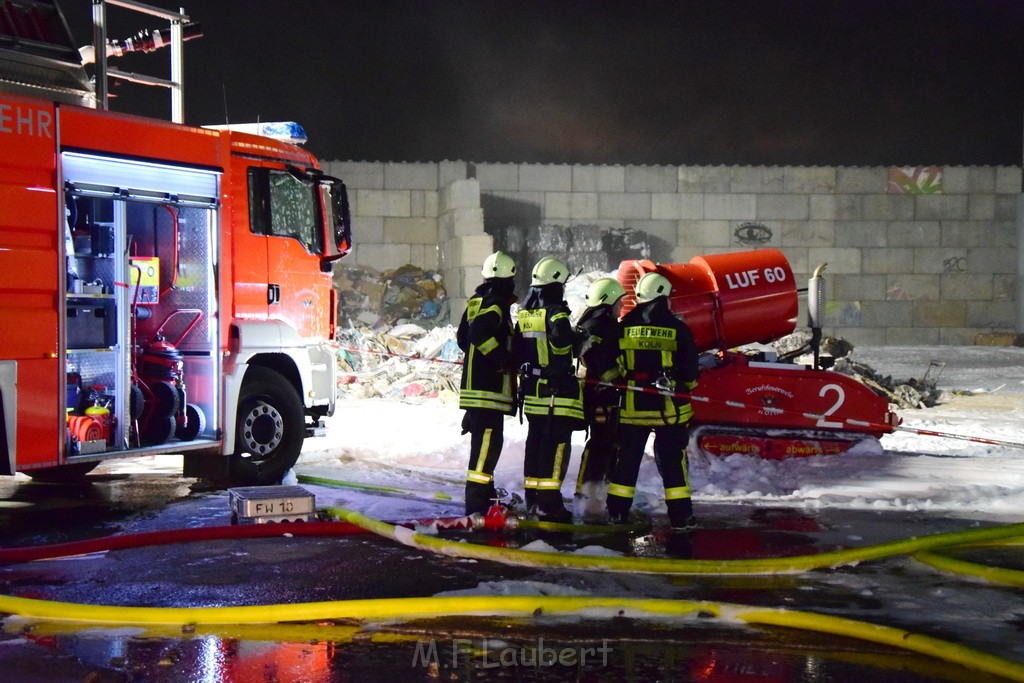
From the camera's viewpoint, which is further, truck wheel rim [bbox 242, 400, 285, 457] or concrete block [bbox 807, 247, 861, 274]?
concrete block [bbox 807, 247, 861, 274]

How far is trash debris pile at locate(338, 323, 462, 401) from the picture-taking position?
1606 centimetres

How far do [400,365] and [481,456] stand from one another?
969 centimetres

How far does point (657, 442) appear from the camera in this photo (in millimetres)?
7391

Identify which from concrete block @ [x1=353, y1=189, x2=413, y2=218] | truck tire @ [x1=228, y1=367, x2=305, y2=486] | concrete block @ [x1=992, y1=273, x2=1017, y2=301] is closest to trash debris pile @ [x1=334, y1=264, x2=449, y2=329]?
concrete block @ [x1=353, y1=189, x2=413, y2=218]

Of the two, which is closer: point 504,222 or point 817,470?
point 817,470

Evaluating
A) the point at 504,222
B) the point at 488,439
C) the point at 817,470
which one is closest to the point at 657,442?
the point at 488,439

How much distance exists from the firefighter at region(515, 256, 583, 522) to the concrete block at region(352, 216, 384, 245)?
13.5m

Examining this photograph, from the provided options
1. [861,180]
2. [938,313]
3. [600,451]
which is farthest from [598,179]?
[600,451]

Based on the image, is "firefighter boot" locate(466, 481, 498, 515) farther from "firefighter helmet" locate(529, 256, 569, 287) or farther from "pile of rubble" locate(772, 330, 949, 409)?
"pile of rubble" locate(772, 330, 949, 409)

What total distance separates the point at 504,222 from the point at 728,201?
460 cm

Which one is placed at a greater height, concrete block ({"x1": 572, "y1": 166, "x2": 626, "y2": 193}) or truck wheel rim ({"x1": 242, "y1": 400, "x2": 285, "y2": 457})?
concrete block ({"x1": 572, "y1": 166, "x2": 626, "y2": 193})

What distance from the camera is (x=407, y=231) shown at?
68.3 ft

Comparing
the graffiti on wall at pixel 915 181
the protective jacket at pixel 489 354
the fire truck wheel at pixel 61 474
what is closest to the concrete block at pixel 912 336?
the graffiti on wall at pixel 915 181

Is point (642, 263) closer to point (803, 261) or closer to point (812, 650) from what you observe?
point (812, 650)
